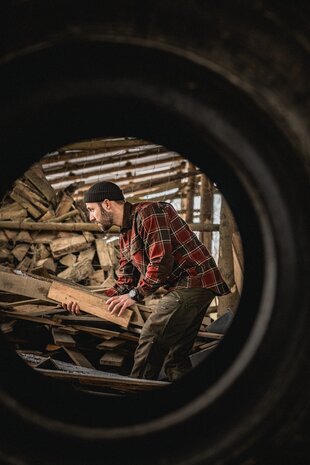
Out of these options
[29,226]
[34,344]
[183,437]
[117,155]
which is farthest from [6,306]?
[117,155]

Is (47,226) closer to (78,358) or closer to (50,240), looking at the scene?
(50,240)

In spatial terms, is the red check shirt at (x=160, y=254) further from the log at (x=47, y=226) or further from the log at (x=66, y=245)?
the log at (x=66, y=245)

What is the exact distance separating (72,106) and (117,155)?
7712 millimetres

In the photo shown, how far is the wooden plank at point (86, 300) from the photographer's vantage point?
3656 mm

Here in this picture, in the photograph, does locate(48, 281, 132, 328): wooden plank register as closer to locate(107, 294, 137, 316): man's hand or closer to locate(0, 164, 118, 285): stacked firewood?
locate(107, 294, 137, 316): man's hand

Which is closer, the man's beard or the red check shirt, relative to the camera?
the red check shirt

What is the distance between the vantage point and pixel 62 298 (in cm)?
373

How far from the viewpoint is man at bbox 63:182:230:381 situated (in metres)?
3.49

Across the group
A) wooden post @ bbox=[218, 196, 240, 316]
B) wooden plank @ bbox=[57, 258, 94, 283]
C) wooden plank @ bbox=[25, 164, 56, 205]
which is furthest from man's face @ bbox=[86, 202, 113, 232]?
wooden plank @ bbox=[25, 164, 56, 205]

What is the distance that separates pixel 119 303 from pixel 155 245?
2.07 ft

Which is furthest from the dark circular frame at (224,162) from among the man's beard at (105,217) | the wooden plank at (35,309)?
the wooden plank at (35,309)

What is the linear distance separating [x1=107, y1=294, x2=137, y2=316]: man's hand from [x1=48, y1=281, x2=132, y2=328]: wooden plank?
0.20 ft

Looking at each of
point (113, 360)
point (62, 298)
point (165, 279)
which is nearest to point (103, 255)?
point (113, 360)

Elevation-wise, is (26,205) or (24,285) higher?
(26,205)
